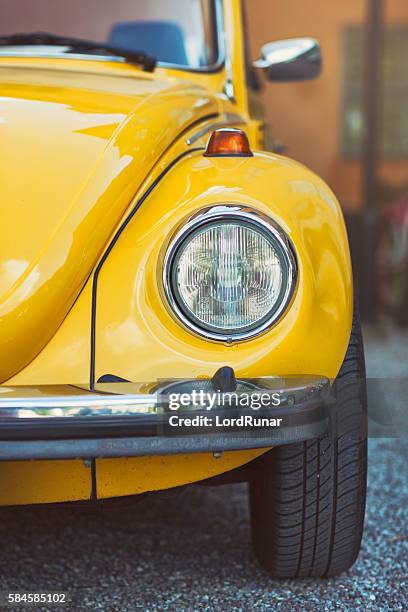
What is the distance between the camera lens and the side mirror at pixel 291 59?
3.34m

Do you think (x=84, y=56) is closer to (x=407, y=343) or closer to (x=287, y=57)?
(x=287, y=57)

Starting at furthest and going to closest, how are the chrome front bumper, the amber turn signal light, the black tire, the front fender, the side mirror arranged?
the side mirror < the amber turn signal light < the black tire < the front fender < the chrome front bumper

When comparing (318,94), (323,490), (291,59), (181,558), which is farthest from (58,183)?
(318,94)

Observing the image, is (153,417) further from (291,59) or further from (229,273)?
(291,59)

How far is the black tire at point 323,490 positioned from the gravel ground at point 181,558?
11cm

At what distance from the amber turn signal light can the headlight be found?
0.35 meters

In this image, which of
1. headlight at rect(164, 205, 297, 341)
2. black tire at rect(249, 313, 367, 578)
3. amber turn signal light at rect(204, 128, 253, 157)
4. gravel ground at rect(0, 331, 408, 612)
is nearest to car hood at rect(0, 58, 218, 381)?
amber turn signal light at rect(204, 128, 253, 157)

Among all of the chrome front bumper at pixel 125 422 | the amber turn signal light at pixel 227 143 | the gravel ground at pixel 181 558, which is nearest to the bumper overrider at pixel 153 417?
the chrome front bumper at pixel 125 422

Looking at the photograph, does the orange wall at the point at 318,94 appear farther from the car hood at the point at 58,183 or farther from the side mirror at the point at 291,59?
the car hood at the point at 58,183

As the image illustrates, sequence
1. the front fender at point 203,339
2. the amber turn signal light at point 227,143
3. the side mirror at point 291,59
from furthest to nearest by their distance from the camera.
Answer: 1. the side mirror at point 291,59
2. the amber turn signal light at point 227,143
3. the front fender at point 203,339

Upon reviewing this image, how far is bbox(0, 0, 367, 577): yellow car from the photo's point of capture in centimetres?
198

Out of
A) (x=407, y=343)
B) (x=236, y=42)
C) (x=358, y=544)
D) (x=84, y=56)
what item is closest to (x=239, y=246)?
(x=358, y=544)

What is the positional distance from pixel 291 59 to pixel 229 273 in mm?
1485

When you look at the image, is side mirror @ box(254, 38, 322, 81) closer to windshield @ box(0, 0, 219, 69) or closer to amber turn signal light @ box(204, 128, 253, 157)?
windshield @ box(0, 0, 219, 69)
